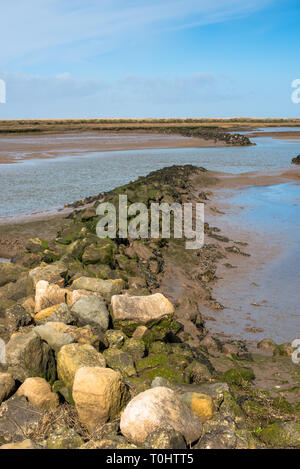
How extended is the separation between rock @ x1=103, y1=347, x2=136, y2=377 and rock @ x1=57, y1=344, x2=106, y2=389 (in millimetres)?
629

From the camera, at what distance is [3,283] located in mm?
9836

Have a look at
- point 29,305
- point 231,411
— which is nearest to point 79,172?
point 29,305

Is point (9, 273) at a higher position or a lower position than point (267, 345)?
higher

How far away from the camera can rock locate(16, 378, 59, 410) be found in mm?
5012

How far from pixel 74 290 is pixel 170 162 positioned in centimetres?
3721

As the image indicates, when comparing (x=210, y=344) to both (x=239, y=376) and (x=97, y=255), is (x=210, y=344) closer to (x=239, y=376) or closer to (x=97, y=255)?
(x=239, y=376)

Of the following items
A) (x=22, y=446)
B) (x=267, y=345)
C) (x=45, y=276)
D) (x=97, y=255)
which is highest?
(x=45, y=276)

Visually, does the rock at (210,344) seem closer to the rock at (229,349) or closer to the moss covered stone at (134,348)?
the rock at (229,349)

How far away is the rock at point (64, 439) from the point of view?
14.1ft

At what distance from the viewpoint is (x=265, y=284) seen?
12.3 meters

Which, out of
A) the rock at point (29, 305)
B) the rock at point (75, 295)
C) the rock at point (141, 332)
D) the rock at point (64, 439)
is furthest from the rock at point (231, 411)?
the rock at point (29, 305)

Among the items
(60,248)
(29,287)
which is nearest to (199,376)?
(29,287)

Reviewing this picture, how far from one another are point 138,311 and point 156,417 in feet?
9.20

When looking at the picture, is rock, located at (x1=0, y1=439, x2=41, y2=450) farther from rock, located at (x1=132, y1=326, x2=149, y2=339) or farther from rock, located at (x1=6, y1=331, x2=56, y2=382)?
rock, located at (x1=132, y1=326, x2=149, y2=339)
